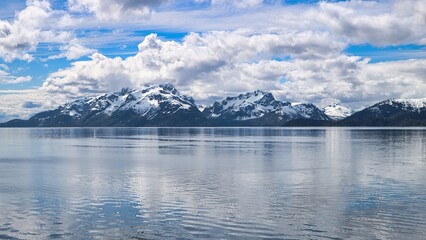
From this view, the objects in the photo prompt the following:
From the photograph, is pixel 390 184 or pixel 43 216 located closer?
pixel 43 216

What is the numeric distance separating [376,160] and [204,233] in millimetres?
62600

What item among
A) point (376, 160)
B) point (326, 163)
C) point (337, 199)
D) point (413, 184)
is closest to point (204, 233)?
point (337, 199)

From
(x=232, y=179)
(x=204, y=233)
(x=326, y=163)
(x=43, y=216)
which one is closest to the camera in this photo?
(x=204, y=233)

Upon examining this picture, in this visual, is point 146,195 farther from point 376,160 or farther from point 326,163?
point 376,160

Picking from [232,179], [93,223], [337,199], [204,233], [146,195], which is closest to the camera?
[204,233]

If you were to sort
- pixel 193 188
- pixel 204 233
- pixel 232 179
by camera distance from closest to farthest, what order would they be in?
pixel 204 233
pixel 193 188
pixel 232 179

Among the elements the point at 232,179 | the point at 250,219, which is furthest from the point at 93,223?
the point at 232,179

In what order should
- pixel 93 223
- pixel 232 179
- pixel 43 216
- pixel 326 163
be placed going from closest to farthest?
pixel 93 223
pixel 43 216
pixel 232 179
pixel 326 163

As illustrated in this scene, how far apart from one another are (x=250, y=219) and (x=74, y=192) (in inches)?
874

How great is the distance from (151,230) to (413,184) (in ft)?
114

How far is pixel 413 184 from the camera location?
178ft

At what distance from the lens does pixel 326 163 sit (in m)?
83.5

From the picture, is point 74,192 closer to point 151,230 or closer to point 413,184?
point 151,230

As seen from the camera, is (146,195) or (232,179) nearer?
(146,195)
